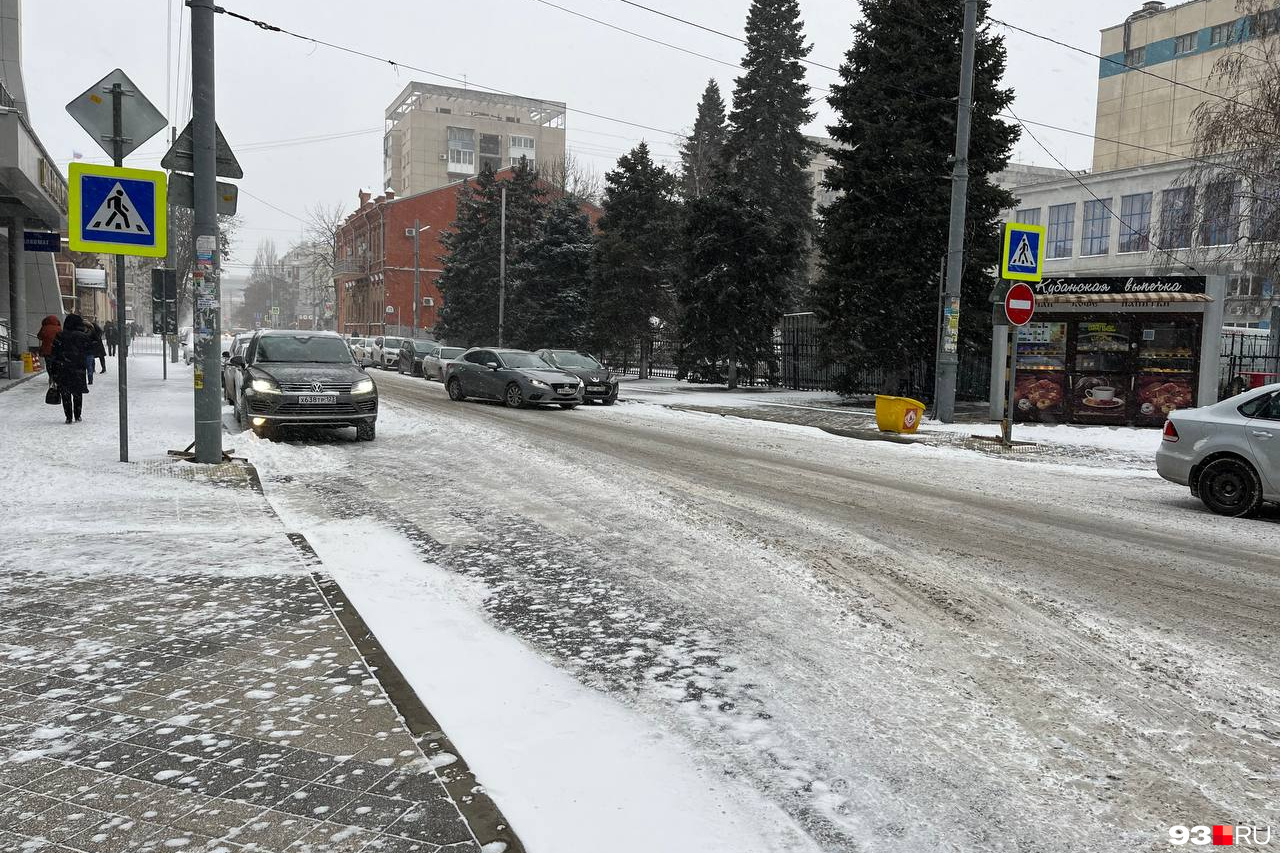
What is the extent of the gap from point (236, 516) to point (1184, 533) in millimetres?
8629

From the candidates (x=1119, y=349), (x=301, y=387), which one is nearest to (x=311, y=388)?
(x=301, y=387)

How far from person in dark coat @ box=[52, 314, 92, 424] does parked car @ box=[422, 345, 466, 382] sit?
2013cm

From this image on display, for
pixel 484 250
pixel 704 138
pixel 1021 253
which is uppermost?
pixel 704 138

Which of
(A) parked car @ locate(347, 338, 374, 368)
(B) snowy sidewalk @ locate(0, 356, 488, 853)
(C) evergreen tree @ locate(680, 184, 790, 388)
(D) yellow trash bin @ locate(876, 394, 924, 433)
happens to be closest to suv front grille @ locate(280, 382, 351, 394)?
(B) snowy sidewalk @ locate(0, 356, 488, 853)

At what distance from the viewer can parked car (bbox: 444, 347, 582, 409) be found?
2050 centimetres

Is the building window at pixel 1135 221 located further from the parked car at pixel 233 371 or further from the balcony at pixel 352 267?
the balcony at pixel 352 267

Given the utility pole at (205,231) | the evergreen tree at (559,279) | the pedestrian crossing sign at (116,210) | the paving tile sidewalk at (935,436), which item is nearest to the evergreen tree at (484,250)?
the evergreen tree at (559,279)

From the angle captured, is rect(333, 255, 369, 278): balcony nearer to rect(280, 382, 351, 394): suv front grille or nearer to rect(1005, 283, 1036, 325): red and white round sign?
rect(280, 382, 351, 394): suv front grille

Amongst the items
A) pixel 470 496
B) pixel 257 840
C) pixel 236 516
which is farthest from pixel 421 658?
pixel 470 496

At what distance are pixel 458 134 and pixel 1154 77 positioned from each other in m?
71.6

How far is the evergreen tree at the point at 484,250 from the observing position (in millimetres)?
46344

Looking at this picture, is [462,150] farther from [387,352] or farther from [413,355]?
[413,355]

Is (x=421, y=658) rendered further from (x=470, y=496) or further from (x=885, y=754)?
(x=470, y=496)

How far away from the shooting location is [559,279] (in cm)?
4053
